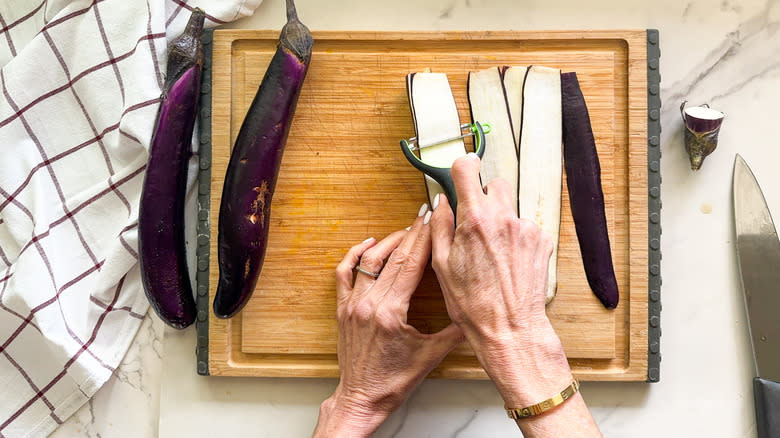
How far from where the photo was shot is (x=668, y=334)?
4.53ft

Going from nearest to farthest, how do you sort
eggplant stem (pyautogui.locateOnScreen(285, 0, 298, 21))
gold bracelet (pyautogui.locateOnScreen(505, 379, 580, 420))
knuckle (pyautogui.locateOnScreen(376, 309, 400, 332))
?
gold bracelet (pyautogui.locateOnScreen(505, 379, 580, 420)) < knuckle (pyautogui.locateOnScreen(376, 309, 400, 332)) < eggplant stem (pyautogui.locateOnScreen(285, 0, 298, 21))

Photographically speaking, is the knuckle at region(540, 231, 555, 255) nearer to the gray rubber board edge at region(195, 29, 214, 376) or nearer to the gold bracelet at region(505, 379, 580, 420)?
the gold bracelet at region(505, 379, 580, 420)

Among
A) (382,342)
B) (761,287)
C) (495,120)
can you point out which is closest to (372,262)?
(382,342)

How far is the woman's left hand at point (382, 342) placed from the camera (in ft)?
3.96

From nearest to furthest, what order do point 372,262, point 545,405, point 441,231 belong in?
point 545,405 → point 441,231 → point 372,262

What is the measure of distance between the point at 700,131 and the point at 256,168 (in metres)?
1.02

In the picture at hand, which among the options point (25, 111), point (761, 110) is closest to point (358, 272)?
point (25, 111)

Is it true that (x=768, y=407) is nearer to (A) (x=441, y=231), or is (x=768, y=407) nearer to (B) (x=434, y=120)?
(A) (x=441, y=231)

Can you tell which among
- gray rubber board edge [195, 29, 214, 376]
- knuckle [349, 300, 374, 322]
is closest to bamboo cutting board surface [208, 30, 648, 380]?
gray rubber board edge [195, 29, 214, 376]

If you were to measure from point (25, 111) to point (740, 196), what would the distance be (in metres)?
1.77

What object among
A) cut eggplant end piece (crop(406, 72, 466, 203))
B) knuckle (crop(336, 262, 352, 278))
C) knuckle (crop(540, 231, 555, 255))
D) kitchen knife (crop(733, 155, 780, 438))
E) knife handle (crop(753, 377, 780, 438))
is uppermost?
cut eggplant end piece (crop(406, 72, 466, 203))

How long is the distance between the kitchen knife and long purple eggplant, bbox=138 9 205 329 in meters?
1.32

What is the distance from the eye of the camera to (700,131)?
1.31 metres

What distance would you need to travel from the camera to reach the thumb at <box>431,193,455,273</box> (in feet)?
3.70
